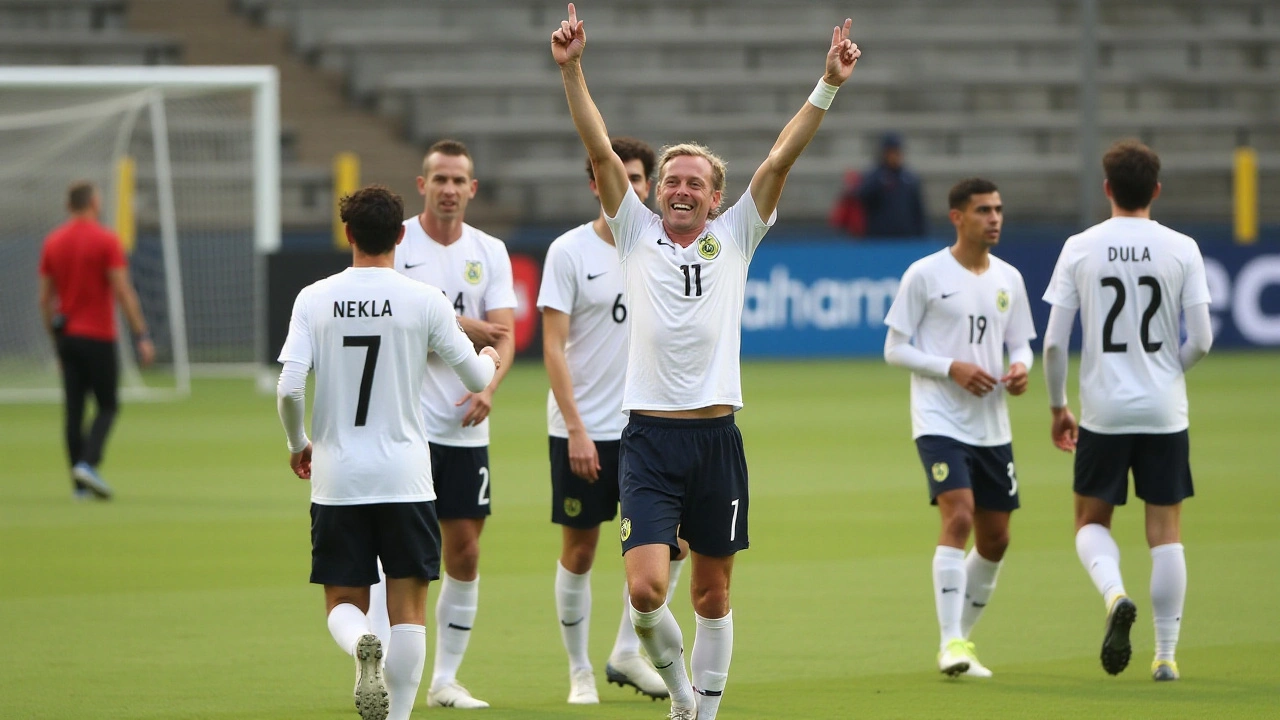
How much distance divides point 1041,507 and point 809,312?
10.8 metres

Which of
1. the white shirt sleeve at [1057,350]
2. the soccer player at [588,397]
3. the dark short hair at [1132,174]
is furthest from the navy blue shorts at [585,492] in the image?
the dark short hair at [1132,174]

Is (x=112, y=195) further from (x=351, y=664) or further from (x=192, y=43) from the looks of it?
(x=351, y=664)

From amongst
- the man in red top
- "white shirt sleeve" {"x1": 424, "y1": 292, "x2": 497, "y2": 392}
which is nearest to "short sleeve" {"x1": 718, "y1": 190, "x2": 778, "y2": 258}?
"white shirt sleeve" {"x1": 424, "y1": 292, "x2": 497, "y2": 392}

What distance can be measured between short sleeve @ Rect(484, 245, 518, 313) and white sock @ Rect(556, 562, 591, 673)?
1.12m

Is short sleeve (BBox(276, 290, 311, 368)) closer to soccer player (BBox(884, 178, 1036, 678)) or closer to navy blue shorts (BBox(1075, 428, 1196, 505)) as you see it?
soccer player (BBox(884, 178, 1036, 678))

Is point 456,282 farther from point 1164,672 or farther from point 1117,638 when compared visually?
point 1164,672

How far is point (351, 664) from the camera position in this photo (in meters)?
7.57

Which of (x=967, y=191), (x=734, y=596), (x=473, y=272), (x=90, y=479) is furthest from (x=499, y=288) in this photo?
(x=90, y=479)

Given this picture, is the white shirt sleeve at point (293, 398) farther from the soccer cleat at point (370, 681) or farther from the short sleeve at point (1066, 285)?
the short sleeve at point (1066, 285)

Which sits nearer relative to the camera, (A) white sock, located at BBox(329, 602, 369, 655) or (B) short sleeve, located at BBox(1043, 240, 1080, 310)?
(A) white sock, located at BBox(329, 602, 369, 655)

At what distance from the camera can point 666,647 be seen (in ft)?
19.9

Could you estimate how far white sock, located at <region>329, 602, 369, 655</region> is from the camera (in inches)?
222

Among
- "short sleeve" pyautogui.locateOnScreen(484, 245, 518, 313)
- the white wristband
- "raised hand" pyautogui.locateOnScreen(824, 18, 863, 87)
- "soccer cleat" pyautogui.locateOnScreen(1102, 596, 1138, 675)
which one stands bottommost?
"soccer cleat" pyautogui.locateOnScreen(1102, 596, 1138, 675)

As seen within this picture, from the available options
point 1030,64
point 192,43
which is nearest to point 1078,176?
point 1030,64
